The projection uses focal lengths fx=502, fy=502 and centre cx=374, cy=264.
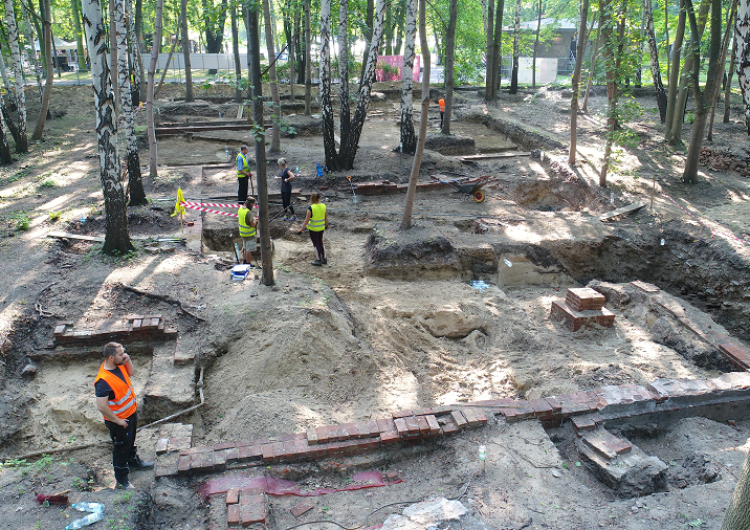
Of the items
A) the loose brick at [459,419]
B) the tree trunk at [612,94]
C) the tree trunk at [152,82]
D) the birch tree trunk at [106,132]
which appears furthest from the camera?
the tree trunk at [152,82]

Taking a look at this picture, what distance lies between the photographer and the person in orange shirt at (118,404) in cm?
438

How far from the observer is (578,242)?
10.2m

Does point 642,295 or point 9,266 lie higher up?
point 9,266

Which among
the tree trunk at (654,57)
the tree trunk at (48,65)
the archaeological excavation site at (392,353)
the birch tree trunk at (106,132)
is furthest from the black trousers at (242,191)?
the tree trunk at (654,57)

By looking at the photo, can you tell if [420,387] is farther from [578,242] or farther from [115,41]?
[115,41]

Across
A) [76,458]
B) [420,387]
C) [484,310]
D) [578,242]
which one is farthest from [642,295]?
[76,458]

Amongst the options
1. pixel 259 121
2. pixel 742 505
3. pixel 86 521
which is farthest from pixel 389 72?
pixel 742 505

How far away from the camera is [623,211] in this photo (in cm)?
1118

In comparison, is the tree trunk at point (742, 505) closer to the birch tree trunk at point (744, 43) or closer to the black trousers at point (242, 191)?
the black trousers at point (242, 191)

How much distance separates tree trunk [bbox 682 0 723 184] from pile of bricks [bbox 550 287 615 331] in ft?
21.9

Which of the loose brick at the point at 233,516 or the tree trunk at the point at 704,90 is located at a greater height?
the tree trunk at the point at 704,90

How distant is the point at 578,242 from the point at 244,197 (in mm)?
7362

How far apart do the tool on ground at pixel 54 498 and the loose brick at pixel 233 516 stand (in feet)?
4.18

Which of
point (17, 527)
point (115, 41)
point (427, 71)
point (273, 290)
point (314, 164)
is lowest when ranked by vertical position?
point (17, 527)
